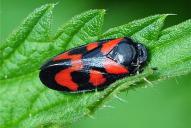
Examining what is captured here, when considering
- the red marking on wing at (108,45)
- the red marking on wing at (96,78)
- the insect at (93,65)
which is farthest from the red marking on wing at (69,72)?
the red marking on wing at (108,45)

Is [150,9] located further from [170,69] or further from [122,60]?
[170,69]

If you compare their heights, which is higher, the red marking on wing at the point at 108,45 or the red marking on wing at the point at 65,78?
the red marking on wing at the point at 108,45

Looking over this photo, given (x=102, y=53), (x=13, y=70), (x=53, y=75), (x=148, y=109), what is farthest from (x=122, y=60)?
(x=148, y=109)

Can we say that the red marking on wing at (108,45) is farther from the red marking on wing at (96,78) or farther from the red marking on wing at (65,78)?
the red marking on wing at (65,78)

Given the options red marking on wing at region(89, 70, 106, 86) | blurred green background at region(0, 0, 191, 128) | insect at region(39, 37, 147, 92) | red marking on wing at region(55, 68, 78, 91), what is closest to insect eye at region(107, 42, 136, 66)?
insect at region(39, 37, 147, 92)

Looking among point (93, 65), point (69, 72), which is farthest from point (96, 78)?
point (69, 72)

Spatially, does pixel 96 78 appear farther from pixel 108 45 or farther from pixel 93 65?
pixel 108 45
